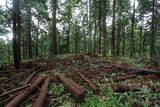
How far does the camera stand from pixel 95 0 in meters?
14.7

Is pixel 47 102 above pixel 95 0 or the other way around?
the other way around

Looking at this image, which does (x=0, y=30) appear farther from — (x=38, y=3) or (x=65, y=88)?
(x=65, y=88)

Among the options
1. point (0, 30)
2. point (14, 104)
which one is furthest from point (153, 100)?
point (0, 30)

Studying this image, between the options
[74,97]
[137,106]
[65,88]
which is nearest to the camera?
[137,106]

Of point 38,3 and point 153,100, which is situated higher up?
point 38,3

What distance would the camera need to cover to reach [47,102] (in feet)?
8.79

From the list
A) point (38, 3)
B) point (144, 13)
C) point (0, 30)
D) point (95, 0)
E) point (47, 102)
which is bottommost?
point (47, 102)

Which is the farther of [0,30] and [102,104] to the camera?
[0,30]

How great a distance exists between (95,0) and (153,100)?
14622mm

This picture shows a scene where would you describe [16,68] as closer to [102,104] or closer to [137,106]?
[102,104]

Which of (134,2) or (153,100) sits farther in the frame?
(134,2)

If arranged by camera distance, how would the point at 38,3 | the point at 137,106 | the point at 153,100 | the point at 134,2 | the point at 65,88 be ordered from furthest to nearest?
the point at 134,2, the point at 38,3, the point at 65,88, the point at 153,100, the point at 137,106

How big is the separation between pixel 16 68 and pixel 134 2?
59.9ft

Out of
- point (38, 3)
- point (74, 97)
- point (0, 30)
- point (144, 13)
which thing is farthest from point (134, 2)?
point (74, 97)
